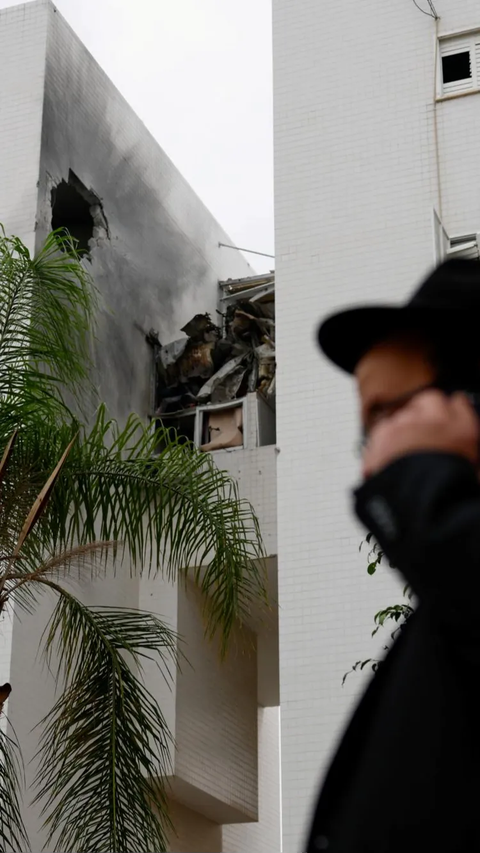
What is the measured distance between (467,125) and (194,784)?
842cm

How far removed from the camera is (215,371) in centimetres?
1786

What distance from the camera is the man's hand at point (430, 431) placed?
1.75m

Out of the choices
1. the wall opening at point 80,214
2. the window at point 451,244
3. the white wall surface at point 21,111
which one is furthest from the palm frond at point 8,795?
the wall opening at point 80,214

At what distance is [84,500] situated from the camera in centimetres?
902

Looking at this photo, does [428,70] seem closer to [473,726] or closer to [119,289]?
[119,289]

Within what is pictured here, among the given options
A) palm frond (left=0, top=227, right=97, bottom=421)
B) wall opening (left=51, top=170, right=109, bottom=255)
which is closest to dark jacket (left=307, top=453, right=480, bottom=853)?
palm frond (left=0, top=227, right=97, bottom=421)

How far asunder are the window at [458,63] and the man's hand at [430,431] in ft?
44.2

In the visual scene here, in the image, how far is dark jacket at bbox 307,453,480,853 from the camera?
64.5 inches

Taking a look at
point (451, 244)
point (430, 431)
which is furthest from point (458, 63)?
point (430, 431)

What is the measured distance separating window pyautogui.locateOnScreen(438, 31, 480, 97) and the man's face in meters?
13.4

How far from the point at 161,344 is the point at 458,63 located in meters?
5.96

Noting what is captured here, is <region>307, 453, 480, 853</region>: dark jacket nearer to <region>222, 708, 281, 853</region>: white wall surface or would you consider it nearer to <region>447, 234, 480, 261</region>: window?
<region>447, 234, 480, 261</region>: window

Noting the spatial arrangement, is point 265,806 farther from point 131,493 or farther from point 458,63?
point 131,493

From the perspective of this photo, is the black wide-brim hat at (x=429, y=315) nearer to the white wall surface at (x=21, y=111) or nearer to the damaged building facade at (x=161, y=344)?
the damaged building facade at (x=161, y=344)
